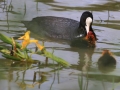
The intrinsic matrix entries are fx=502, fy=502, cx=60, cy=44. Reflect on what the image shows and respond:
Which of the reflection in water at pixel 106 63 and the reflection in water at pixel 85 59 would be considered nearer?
the reflection in water at pixel 106 63

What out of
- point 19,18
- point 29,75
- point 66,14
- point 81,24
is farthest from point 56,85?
point 66,14

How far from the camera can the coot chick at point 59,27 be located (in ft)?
28.1

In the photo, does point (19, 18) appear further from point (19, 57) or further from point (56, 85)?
point (19, 57)

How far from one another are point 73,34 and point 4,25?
1206 mm

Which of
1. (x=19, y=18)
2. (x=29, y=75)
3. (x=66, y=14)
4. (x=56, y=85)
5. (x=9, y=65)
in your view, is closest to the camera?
(x=19, y=18)

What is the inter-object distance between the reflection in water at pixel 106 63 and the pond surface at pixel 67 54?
26 millimetres

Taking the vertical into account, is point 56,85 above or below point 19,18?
below

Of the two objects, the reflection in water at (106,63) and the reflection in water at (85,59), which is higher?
the reflection in water at (106,63)

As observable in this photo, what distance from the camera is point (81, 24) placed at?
8664 millimetres

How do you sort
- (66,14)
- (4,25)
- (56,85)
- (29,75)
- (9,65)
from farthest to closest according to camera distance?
1. (66,14)
2. (4,25)
3. (9,65)
4. (29,75)
5. (56,85)

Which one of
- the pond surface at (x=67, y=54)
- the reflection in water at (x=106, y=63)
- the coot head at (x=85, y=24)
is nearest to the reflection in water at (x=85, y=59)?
the pond surface at (x=67, y=54)

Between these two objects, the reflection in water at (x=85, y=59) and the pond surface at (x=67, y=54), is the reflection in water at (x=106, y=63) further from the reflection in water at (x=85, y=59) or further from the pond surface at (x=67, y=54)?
the reflection in water at (x=85, y=59)

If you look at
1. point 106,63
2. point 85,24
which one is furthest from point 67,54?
point 85,24

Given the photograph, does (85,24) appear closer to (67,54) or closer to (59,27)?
(59,27)
